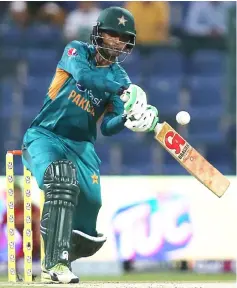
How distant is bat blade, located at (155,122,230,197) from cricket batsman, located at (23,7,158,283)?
0.17 metres

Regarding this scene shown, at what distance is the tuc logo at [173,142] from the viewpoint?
4686 millimetres

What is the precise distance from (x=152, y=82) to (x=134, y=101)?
506cm

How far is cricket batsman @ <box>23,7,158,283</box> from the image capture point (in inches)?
177

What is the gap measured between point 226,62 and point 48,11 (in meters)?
1.95

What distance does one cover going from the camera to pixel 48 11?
32.3 ft

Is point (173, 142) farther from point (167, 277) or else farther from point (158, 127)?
point (167, 277)

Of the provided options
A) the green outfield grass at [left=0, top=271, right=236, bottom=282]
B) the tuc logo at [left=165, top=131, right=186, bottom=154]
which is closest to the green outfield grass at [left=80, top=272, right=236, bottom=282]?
the green outfield grass at [left=0, top=271, right=236, bottom=282]

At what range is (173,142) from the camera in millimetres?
4707

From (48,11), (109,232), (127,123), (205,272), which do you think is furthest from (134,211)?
(127,123)

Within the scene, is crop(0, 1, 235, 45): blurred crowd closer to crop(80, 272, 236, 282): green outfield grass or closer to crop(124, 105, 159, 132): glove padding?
crop(80, 272, 236, 282): green outfield grass

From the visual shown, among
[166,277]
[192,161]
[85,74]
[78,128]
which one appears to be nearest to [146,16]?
[166,277]

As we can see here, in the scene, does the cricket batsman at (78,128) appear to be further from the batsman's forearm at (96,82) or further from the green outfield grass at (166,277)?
the green outfield grass at (166,277)

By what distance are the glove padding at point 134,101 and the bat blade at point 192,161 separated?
0.25 metres

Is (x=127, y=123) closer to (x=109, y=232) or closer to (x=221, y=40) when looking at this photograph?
(x=109, y=232)
